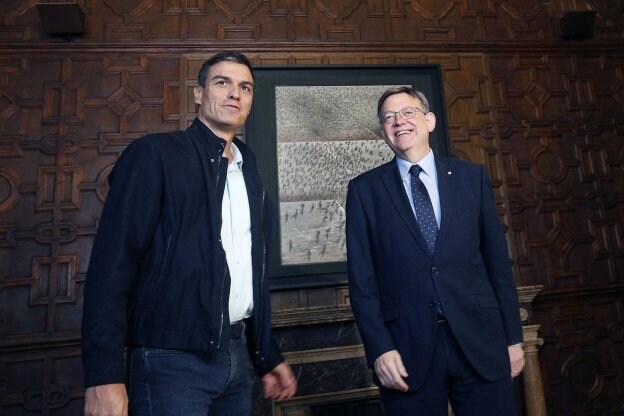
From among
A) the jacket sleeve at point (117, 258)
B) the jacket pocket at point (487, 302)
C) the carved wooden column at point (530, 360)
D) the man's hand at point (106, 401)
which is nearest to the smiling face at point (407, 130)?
the jacket pocket at point (487, 302)

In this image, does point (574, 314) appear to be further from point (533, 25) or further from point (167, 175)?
point (167, 175)

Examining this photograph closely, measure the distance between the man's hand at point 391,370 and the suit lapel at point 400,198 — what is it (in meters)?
0.32

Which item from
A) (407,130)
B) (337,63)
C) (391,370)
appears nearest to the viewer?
(391,370)

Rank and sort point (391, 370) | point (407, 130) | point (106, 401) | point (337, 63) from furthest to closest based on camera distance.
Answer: point (337, 63) → point (407, 130) → point (391, 370) → point (106, 401)

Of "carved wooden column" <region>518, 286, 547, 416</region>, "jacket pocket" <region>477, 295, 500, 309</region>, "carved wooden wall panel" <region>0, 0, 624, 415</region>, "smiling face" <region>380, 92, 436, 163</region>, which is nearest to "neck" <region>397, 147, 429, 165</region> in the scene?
"smiling face" <region>380, 92, 436, 163</region>

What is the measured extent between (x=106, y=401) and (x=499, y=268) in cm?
114

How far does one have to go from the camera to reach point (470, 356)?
43.6 inches

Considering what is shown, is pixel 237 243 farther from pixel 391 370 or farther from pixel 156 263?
pixel 391 370

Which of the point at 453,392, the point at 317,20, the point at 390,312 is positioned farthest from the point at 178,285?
the point at 317,20

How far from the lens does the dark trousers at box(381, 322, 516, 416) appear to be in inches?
43.7

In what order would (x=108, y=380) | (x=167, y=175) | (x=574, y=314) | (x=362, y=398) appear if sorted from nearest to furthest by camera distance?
(x=108, y=380) < (x=167, y=175) < (x=362, y=398) < (x=574, y=314)

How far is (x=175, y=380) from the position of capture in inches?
36.4

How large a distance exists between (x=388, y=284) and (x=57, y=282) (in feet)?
6.30

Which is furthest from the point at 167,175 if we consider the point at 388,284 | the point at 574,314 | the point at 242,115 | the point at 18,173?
the point at 574,314
